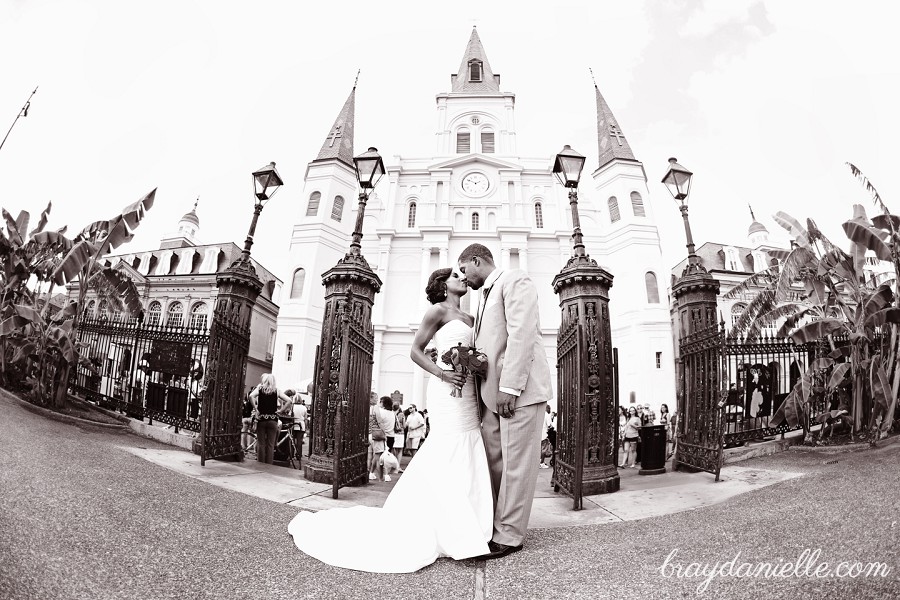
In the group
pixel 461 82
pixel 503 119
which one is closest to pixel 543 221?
pixel 503 119

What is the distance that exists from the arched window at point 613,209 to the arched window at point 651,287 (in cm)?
494

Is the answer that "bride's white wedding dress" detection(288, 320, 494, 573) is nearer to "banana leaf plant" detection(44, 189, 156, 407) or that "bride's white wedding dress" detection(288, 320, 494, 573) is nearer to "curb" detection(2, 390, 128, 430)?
"curb" detection(2, 390, 128, 430)

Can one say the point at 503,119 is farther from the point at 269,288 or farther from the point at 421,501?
the point at 421,501

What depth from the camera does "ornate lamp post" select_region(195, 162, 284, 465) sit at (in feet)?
23.3

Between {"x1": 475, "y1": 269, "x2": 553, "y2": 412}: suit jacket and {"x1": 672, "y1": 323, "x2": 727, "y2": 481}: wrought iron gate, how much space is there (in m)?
4.35

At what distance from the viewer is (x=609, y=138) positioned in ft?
111

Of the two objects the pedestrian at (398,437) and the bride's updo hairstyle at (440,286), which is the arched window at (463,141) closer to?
the pedestrian at (398,437)

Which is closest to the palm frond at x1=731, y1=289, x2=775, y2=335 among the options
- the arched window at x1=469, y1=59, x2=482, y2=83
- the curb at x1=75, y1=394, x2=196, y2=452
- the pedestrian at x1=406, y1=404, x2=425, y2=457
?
the pedestrian at x1=406, y1=404, x2=425, y2=457

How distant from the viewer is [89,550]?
2492 mm

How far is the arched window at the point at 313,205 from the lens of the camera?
32719mm

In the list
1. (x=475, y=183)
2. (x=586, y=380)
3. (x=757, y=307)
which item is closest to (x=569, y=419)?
(x=586, y=380)

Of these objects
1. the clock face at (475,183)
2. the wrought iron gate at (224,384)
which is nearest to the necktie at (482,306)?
the wrought iron gate at (224,384)

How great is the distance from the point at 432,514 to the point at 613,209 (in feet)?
108

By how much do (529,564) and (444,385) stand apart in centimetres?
142
